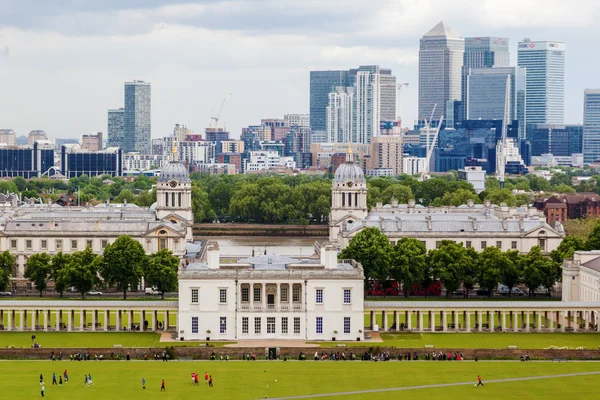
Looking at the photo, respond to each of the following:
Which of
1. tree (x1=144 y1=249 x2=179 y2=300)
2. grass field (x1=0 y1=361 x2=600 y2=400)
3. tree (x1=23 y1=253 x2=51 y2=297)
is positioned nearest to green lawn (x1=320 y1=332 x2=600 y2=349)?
grass field (x1=0 y1=361 x2=600 y2=400)

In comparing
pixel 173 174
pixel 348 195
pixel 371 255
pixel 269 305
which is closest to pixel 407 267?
pixel 371 255

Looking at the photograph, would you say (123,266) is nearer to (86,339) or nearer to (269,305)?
(86,339)

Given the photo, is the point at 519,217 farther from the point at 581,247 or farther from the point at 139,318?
the point at 139,318

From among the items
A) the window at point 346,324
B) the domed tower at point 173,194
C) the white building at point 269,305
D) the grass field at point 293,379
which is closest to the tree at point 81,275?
the white building at point 269,305

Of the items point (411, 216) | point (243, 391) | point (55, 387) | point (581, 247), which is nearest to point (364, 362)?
point (243, 391)

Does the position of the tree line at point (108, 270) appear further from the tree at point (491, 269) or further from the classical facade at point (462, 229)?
the tree at point (491, 269)
